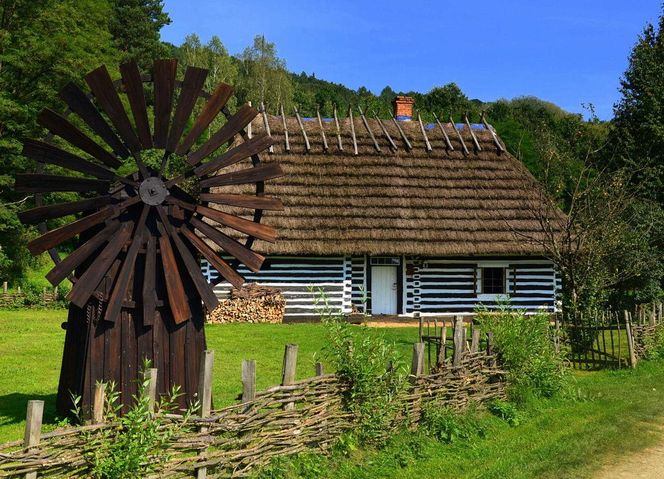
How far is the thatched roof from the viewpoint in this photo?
20.7m

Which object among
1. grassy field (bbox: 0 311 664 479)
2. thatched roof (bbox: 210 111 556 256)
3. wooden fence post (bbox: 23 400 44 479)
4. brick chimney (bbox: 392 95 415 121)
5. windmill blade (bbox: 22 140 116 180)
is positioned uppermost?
brick chimney (bbox: 392 95 415 121)

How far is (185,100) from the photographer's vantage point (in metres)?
9.30

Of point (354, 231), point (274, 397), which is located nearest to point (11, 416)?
point (274, 397)

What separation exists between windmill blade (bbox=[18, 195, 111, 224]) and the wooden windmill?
0.7 inches

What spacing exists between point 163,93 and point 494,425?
6307 mm

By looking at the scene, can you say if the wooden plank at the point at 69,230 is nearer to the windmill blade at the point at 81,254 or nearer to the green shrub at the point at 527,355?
the windmill blade at the point at 81,254

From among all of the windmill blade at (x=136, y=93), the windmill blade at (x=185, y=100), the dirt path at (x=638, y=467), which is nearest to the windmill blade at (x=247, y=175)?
the windmill blade at (x=185, y=100)

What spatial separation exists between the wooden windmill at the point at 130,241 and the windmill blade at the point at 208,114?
2 centimetres

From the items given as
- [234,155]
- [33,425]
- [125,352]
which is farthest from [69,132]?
[33,425]

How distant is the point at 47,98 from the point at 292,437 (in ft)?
86.4

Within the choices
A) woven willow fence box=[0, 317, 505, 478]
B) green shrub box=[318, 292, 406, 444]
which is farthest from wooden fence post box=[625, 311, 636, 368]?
green shrub box=[318, 292, 406, 444]

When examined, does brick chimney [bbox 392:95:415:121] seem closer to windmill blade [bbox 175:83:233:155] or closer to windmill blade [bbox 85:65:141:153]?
windmill blade [bbox 175:83:233:155]

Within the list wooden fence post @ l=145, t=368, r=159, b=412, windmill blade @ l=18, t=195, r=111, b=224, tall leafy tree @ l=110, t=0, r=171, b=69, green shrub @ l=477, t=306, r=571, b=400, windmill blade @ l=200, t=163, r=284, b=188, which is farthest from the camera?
tall leafy tree @ l=110, t=0, r=171, b=69

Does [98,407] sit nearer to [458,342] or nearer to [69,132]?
[69,132]
